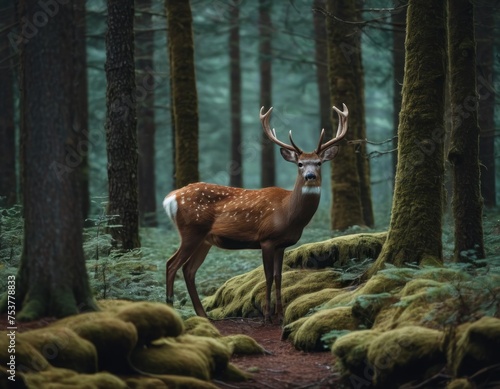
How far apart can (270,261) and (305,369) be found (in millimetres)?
3130

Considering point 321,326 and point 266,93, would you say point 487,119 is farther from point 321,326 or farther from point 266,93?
point 321,326

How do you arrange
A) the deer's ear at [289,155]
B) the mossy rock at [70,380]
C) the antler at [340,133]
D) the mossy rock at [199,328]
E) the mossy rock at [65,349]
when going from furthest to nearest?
the deer's ear at [289,155] → the antler at [340,133] → the mossy rock at [199,328] → the mossy rock at [65,349] → the mossy rock at [70,380]

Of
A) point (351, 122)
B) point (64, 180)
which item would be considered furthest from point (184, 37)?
point (64, 180)

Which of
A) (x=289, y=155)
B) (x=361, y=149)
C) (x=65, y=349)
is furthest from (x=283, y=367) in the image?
(x=361, y=149)

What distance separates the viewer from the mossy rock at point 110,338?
614cm

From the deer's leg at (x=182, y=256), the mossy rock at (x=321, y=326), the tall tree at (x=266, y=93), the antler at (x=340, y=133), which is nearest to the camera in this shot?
the mossy rock at (x=321, y=326)

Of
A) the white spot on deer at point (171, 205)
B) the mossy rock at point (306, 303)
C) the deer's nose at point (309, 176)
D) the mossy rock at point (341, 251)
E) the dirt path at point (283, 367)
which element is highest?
the deer's nose at point (309, 176)

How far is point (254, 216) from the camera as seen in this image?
35.6ft

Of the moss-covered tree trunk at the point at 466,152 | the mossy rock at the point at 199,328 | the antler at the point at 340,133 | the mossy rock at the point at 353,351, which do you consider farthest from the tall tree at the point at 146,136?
the mossy rock at the point at 353,351

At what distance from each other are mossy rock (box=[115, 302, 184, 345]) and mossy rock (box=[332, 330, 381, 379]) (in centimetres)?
156

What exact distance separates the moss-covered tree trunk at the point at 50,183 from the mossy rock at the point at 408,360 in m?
2.73

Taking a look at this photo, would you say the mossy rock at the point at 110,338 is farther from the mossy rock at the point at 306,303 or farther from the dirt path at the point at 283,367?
the mossy rock at the point at 306,303

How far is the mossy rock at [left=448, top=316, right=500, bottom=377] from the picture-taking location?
19.9 ft

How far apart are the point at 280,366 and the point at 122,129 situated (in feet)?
18.0
